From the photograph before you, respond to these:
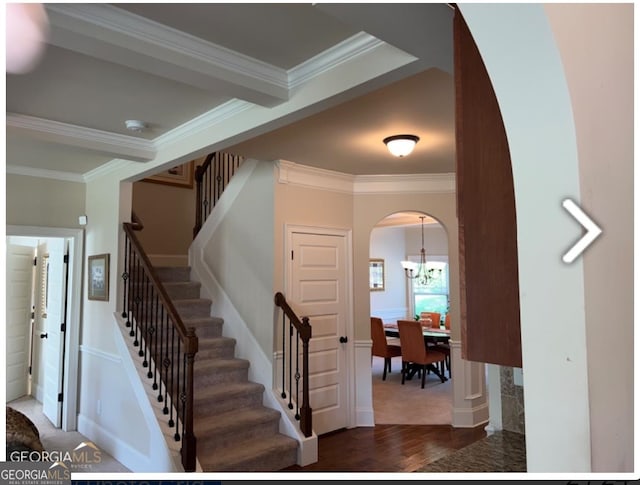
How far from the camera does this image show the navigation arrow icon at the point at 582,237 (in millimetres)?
770

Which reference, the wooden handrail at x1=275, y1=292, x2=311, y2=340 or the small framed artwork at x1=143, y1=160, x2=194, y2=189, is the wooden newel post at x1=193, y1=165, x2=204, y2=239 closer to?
the small framed artwork at x1=143, y1=160, x2=194, y2=189

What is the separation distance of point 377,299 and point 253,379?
6002 mm

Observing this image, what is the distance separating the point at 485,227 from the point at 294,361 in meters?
3.59

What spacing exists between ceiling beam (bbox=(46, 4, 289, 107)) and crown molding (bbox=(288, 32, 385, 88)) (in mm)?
82

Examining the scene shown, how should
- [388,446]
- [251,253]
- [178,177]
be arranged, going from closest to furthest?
[388,446] → [251,253] → [178,177]

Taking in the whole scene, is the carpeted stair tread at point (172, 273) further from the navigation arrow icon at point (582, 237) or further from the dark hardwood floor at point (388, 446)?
the navigation arrow icon at point (582, 237)

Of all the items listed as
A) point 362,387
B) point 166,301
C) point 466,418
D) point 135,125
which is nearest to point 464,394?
point 466,418

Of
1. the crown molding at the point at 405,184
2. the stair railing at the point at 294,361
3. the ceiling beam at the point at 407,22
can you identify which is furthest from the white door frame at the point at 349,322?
the ceiling beam at the point at 407,22

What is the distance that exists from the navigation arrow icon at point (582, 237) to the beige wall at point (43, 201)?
475cm

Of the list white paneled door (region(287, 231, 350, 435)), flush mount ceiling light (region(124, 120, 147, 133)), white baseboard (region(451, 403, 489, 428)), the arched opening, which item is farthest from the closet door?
the arched opening

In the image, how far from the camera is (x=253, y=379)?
435cm

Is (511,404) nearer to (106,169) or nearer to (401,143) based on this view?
(401,143)

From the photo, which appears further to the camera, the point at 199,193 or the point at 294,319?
the point at 199,193

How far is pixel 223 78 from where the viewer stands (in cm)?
221
